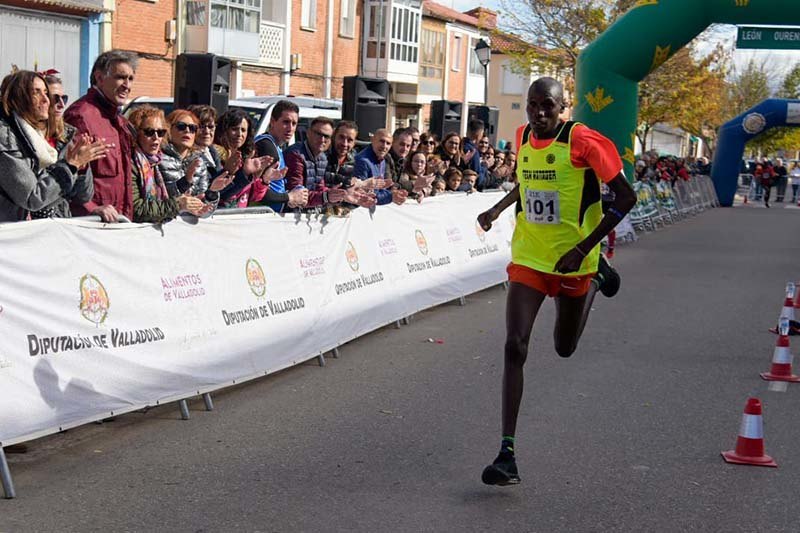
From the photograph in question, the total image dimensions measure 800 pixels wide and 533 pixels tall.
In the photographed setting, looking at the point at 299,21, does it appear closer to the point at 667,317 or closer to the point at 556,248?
the point at 667,317

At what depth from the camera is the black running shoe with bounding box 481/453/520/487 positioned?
5.66 metres

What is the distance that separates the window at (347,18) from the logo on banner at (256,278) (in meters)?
34.2

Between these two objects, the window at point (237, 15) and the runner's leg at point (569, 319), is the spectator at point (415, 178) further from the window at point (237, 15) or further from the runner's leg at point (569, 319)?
the window at point (237, 15)

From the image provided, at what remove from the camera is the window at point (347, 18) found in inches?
1634

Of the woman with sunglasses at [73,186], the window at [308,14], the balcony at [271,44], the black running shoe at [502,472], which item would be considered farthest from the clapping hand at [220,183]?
the window at [308,14]

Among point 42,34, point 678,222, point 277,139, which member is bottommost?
point 678,222

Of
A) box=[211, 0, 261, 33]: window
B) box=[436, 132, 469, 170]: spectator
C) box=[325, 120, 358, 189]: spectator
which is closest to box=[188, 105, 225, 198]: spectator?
box=[325, 120, 358, 189]: spectator

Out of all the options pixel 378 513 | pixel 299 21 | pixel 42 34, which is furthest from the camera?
pixel 299 21

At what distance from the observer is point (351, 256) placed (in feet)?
32.3

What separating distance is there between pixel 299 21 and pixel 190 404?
31530mm

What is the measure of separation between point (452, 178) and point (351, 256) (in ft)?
13.3

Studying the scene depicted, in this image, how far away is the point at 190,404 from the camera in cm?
750

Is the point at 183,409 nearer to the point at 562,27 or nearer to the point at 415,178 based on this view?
the point at 415,178

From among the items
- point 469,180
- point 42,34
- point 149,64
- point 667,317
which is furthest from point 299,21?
point 667,317
